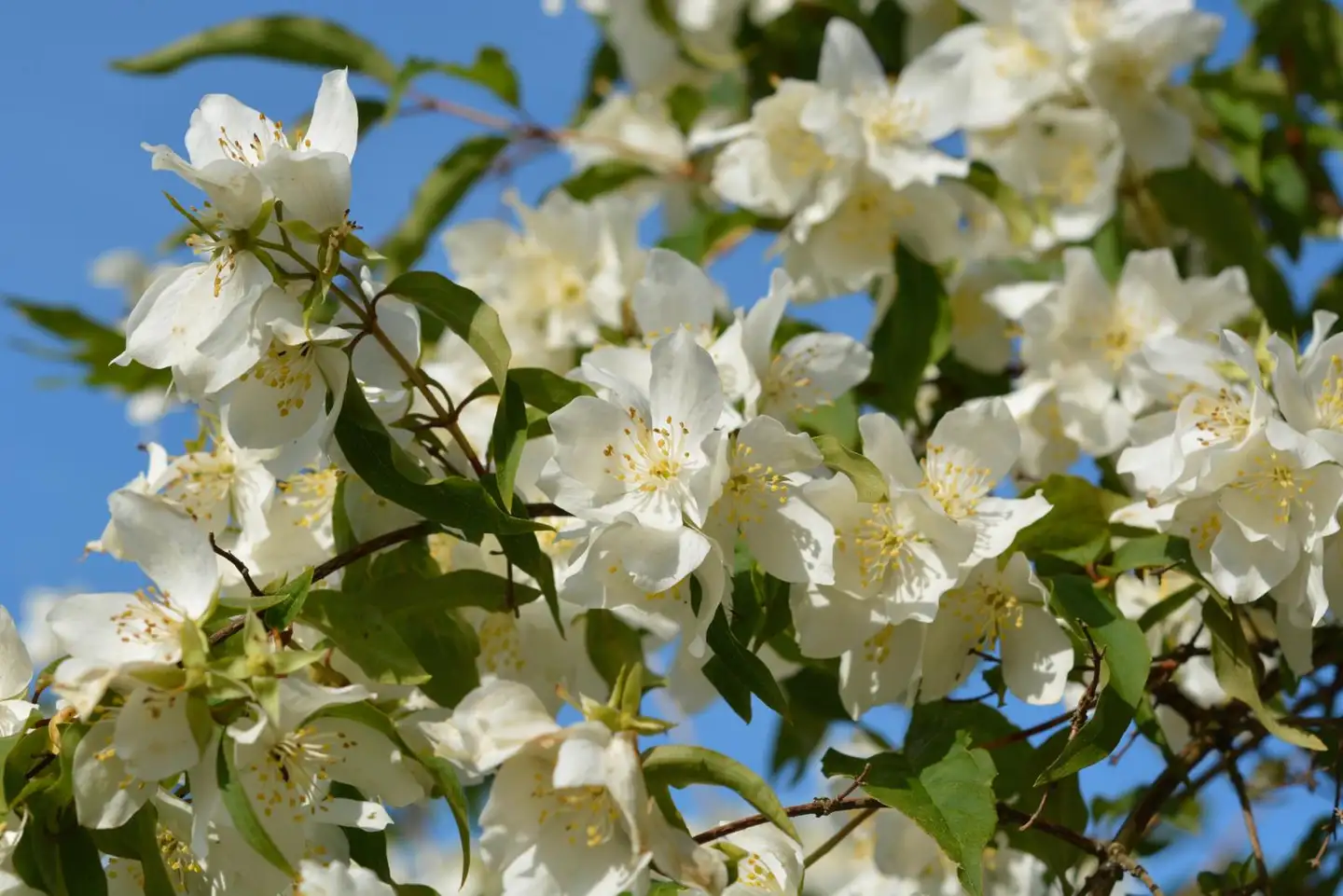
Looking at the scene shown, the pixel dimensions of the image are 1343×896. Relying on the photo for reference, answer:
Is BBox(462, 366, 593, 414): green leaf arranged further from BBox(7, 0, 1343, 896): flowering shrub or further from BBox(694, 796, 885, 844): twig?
BBox(694, 796, 885, 844): twig

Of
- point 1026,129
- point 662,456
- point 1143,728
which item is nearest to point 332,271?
point 662,456

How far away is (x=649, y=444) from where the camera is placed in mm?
1391

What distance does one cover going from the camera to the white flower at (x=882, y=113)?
1.97 meters

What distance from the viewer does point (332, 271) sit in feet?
4.23

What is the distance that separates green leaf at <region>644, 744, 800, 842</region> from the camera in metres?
1.22

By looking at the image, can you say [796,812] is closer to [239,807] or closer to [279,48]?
[239,807]

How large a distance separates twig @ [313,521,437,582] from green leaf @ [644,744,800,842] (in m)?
0.36

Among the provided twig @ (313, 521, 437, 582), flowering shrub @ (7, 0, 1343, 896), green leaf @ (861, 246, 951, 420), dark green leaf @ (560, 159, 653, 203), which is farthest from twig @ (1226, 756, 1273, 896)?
dark green leaf @ (560, 159, 653, 203)

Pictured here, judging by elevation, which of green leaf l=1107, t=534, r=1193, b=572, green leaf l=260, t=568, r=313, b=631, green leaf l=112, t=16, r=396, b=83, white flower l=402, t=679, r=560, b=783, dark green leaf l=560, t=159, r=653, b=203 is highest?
green leaf l=112, t=16, r=396, b=83

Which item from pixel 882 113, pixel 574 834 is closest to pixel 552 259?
pixel 882 113

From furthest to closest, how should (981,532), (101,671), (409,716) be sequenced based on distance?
1. (981,532)
2. (409,716)
3. (101,671)

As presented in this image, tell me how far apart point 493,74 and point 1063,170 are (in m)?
0.98

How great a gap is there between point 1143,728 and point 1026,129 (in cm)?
106

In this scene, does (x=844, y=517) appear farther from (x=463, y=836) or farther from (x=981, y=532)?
(x=463, y=836)
